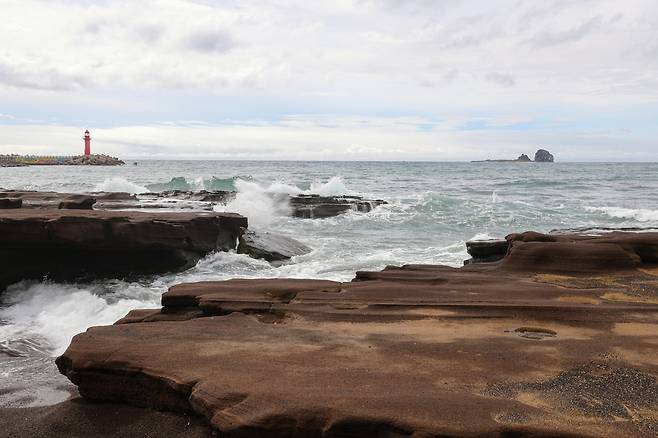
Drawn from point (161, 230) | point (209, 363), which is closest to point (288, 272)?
point (161, 230)

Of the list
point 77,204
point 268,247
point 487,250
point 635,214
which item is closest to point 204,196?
point 77,204

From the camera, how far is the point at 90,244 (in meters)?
10.2

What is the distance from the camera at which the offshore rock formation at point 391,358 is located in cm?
302

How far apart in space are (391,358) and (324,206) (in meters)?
19.8

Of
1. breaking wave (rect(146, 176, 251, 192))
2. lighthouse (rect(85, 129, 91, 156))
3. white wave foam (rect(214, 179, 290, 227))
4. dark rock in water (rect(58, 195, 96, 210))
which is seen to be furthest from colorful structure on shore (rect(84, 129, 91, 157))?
dark rock in water (rect(58, 195, 96, 210))

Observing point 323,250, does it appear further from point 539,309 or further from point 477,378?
point 477,378

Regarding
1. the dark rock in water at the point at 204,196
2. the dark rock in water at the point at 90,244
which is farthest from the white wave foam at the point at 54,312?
the dark rock in water at the point at 204,196

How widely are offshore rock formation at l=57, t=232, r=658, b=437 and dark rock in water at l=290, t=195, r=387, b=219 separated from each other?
16.8 metres

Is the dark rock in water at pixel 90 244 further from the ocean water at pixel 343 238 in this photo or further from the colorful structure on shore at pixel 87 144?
the colorful structure on shore at pixel 87 144

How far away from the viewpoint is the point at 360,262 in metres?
13.1

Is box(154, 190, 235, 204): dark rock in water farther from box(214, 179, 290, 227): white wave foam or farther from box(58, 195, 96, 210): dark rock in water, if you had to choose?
box(58, 195, 96, 210): dark rock in water

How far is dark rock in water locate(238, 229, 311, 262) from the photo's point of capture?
1339 centimetres

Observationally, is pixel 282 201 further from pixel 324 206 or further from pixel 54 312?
pixel 54 312

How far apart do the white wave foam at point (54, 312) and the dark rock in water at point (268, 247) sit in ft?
12.8
